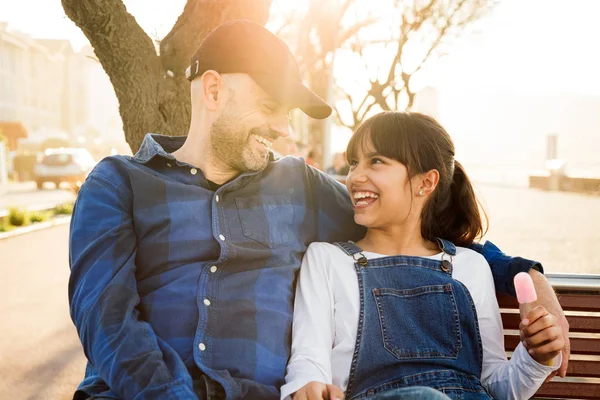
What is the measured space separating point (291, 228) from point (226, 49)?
0.81m

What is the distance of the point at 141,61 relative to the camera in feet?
13.4

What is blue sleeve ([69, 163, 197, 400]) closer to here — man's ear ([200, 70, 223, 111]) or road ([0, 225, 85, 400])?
man's ear ([200, 70, 223, 111])

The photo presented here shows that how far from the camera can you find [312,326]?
2508 mm

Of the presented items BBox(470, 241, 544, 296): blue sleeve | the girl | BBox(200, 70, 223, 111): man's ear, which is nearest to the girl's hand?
the girl

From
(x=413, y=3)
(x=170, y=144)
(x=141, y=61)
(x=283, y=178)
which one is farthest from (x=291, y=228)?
(x=413, y=3)

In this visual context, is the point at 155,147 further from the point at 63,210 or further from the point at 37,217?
the point at 63,210

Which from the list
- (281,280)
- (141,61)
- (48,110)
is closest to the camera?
(281,280)

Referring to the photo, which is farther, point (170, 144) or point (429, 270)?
point (170, 144)

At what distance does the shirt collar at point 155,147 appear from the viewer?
105 inches

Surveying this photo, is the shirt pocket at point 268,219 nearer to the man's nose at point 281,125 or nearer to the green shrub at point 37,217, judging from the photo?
the man's nose at point 281,125

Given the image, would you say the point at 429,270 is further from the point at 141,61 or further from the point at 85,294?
the point at 141,61

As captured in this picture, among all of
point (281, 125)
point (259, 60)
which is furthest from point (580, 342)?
point (259, 60)

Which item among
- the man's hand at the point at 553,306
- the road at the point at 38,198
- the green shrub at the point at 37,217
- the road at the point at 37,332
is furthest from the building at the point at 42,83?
the man's hand at the point at 553,306

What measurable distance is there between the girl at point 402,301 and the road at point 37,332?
9.36 ft
